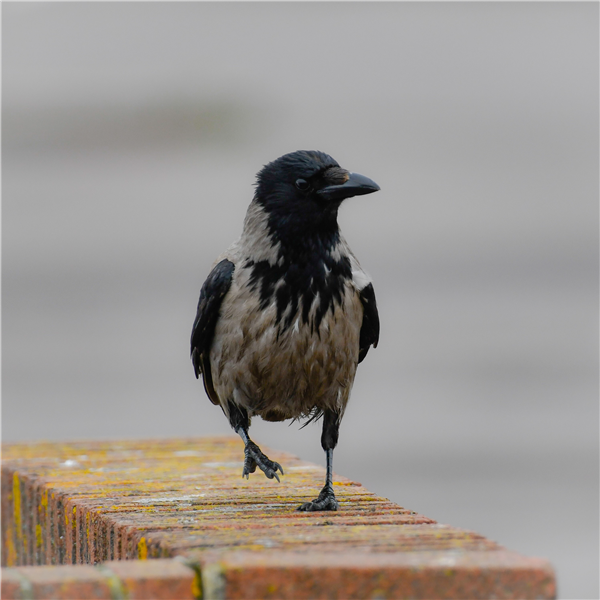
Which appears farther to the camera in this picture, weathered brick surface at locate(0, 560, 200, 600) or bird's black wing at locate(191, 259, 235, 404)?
bird's black wing at locate(191, 259, 235, 404)

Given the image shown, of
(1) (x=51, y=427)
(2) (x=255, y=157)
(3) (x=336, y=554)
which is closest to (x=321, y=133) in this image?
(2) (x=255, y=157)

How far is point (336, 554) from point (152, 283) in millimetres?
6474

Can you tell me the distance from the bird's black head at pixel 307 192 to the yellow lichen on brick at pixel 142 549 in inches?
62.7

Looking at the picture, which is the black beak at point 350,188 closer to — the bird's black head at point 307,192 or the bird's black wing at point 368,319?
the bird's black head at point 307,192

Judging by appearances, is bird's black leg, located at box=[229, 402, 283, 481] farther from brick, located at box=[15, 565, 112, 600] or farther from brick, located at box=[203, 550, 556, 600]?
brick, located at box=[15, 565, 112, 600]

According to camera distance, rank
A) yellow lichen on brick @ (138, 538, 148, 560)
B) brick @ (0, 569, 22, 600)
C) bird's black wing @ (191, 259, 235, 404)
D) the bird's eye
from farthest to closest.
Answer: bird's black wing @ (191, 259, 235, 404) → the bird's eye → yellow lichen on brick @ (138, 538, 148, 560) → brick @ (0, 569, 22, 600)

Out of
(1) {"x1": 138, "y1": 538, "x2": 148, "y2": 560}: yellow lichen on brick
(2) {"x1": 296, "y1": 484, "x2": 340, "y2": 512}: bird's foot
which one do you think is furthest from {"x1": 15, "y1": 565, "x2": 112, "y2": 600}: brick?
(2) {"x1": 296, "y1": 484, "x2": 340, "y2": 512}: bird's foot

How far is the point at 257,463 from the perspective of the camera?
3.79 metres

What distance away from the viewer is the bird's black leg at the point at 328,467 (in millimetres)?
3172

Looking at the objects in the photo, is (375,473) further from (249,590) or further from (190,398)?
(249,590)

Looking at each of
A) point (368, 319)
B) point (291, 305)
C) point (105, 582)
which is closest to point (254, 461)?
point (291, 305)

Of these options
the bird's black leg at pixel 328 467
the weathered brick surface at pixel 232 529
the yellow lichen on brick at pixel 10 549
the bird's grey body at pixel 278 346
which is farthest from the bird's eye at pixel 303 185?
the yellow lichen on brick at pixel 10 549

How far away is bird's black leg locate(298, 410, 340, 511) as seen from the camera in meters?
3.17

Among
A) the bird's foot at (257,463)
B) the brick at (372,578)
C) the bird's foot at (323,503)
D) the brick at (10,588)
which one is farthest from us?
the bird's foot at (257,463)
